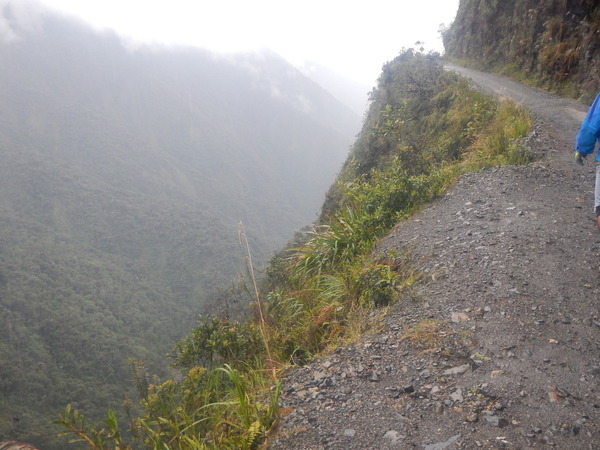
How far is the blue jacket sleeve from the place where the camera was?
301 cm

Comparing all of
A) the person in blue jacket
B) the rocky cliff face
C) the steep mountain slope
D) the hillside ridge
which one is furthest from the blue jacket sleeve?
the rocky cliff face

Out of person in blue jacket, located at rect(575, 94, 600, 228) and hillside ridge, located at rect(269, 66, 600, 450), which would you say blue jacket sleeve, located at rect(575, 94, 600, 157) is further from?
hillside ridge, located at rect(269, 66, 600, 450)

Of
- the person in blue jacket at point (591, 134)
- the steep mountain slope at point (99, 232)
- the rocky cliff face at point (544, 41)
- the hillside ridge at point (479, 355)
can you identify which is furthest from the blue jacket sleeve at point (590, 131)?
the rocky cliff face at point (544, 41)

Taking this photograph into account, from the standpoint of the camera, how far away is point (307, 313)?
4.33 m

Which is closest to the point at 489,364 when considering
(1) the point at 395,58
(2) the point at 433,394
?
(2) the point at 433,394

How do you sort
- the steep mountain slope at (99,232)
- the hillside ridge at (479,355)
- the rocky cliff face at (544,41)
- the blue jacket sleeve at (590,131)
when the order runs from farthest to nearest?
1. the steep mountain slope at (99,232)
2. the rocky cliff face at (544,41)
3. the blue jacket sleeve at (590,131)
4. the hillside ridge at (479,355)

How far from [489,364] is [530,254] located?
1.68 m

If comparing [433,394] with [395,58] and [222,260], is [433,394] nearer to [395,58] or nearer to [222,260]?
[395,58]

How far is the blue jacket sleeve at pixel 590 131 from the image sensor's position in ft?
9.87

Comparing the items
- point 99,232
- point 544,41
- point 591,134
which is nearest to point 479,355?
point 591,134

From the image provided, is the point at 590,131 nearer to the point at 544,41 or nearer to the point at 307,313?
the point at 307,313

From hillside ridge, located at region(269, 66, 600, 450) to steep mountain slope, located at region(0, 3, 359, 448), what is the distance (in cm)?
259

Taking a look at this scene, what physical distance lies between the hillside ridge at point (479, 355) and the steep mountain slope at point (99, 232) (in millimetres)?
2593

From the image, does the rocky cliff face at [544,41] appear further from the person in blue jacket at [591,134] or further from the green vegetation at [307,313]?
the person in blue jacket at [591,134]
